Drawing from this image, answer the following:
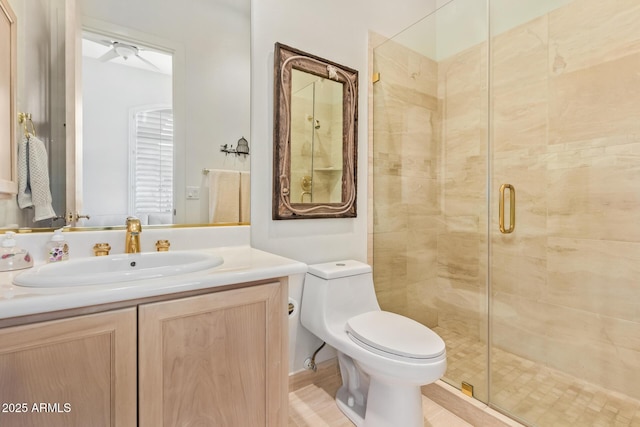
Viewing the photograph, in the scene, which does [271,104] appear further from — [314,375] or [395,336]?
[314,375]

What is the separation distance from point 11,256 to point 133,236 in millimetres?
323

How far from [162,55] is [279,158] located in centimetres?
65

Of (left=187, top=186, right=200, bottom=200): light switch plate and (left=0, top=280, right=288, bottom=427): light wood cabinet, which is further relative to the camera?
(left=187, top=186, right=200, bottom=200): light switch plate

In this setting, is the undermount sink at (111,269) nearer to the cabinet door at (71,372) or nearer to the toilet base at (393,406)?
the cabinet door at (71,372)

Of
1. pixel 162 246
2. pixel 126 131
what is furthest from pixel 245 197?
pixel 126 131

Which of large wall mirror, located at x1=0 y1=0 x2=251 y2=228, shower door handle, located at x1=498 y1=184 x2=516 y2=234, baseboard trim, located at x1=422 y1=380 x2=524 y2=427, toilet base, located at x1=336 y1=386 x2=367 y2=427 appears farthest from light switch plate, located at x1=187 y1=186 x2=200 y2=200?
shower door handle, located at x1=498 y1=184 x2=516 y2=234

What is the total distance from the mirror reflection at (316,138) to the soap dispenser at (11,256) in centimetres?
104

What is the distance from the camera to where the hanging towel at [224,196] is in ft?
4.60

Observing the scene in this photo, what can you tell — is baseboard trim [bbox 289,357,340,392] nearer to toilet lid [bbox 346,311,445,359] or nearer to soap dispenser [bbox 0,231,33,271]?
toilet lid [bbox 346,311,445,359]

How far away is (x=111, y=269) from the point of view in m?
1.07

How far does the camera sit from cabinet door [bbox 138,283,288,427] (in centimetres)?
80

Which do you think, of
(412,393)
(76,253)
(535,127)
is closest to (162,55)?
(76,253)

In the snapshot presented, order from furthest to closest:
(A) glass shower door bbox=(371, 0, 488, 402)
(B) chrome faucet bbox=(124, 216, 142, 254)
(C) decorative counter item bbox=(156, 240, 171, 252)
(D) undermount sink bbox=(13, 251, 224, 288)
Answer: (A) glass shower door bbox=(371, 0, 488, 402) → (C) decorative counter item bbox=(156, 240, 171, 252) → (B) chrome faucet bbox=(124, 216, 142, 254) → (D) undermount sink bbox=(13, 251, 224, 288)

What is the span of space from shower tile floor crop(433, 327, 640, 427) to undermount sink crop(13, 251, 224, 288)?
143 centimetres
